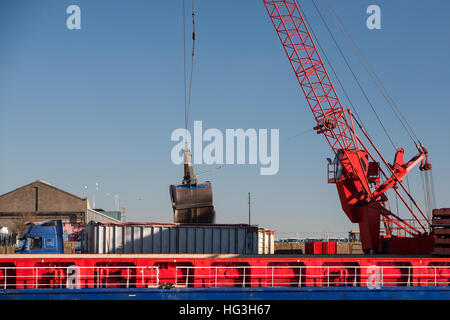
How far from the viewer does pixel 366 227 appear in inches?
1950

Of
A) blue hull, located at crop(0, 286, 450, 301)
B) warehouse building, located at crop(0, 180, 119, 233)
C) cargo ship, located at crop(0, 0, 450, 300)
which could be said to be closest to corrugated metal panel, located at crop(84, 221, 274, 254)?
cargo ship, located at crop(0, 0, 450, 300)

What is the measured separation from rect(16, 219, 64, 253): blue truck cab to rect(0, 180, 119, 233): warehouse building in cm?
6231

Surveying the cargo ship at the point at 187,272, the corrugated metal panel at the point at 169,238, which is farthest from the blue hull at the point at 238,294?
the corrugated metal panel at the point at 169,238

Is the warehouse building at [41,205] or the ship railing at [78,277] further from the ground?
the warehouse building at [41,205]

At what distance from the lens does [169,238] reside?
41.2 meters

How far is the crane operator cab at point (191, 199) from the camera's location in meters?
45.5

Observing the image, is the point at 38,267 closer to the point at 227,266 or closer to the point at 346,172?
the point at 227,266

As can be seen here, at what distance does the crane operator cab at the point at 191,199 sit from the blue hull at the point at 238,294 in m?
20.4

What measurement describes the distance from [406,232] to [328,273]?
82.5 ft

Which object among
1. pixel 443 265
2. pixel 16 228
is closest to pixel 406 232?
pixel 443 265

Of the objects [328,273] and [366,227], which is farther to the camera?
[366,227]

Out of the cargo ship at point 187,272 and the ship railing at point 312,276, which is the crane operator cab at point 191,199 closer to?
the cargo ship at point 187,272

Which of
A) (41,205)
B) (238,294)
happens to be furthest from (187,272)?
(41,205)
